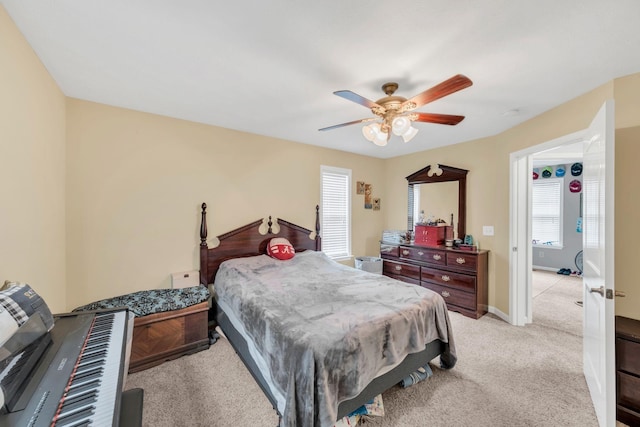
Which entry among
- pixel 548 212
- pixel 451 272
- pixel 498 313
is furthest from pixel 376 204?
pixel 548 212

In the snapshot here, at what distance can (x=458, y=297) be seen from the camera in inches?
139

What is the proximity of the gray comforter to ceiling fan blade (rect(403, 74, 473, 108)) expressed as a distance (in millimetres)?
1596

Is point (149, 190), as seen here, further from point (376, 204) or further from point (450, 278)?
point (450, 278)

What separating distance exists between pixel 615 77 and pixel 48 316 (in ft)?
13.8

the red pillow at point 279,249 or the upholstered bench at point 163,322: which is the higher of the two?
the red pillow at point 279,249

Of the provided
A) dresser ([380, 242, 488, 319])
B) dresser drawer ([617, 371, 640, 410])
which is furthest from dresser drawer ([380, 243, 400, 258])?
dresser drawer ([617, 371, 640, 410])

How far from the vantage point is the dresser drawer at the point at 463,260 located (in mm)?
3398

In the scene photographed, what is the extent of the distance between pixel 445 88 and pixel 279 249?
262 centimetres

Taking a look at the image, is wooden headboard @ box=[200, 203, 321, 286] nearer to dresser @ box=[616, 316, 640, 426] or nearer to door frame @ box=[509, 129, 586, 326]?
door frame @ box=[509, 129, 586, 326]

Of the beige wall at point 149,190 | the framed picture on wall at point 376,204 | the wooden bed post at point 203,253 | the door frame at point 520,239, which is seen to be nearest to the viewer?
the beige wall at point 149,190

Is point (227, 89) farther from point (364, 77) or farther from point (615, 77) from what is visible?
point (615, 77)

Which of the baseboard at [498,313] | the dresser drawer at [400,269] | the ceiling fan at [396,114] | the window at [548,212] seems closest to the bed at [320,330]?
the ceiling fan at [396,114]

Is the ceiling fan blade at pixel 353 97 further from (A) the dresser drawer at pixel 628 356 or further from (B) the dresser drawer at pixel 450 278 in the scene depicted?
(B) the dresser drawer at pixel 450 278

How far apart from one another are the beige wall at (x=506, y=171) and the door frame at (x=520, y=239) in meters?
0.09
